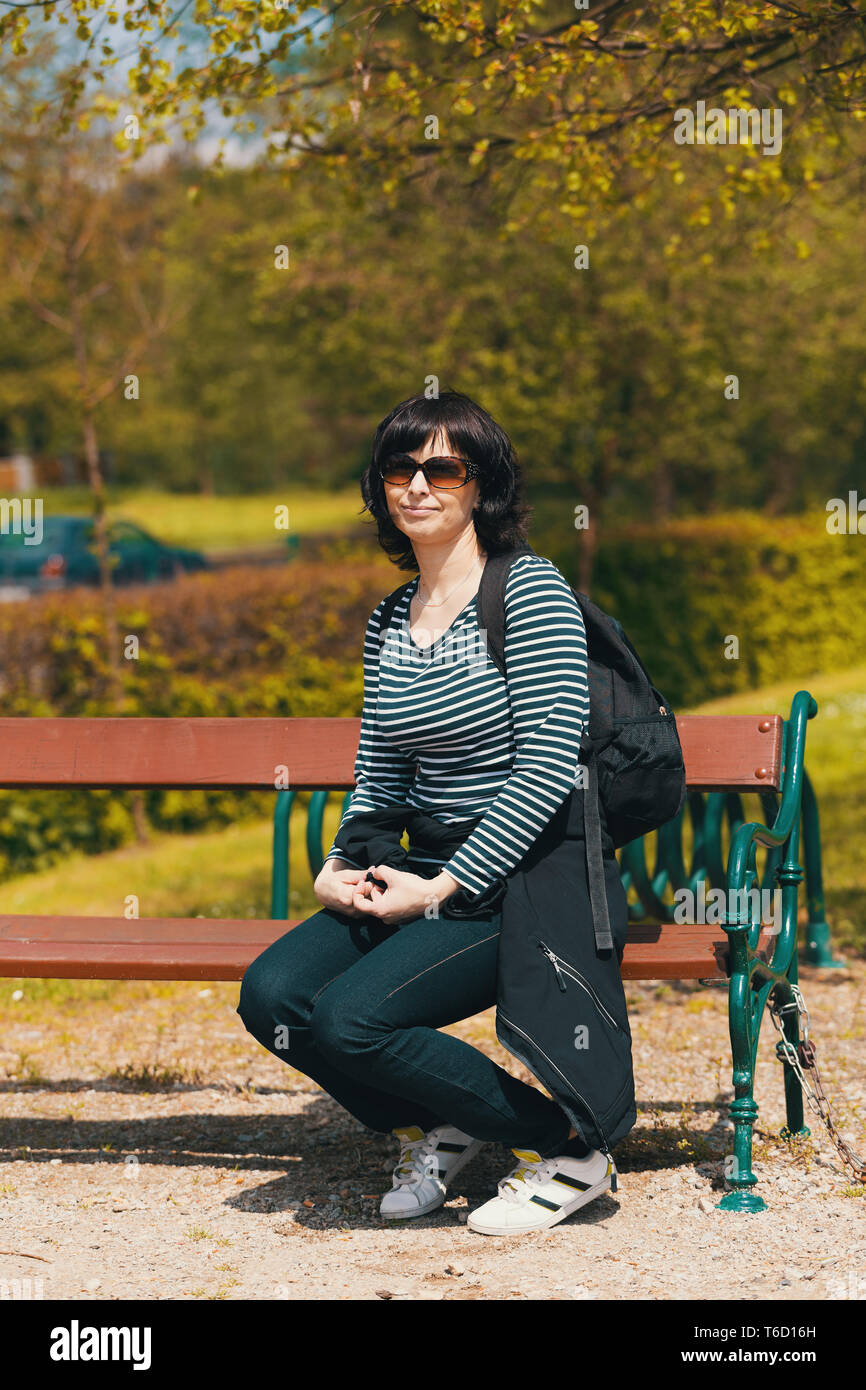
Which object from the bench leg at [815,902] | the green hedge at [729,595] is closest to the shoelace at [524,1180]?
the bench leg at [815,902]

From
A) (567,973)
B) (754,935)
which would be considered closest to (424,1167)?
(567,973)

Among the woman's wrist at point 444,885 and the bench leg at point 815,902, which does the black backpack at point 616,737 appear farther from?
the bench leg at point 815,902

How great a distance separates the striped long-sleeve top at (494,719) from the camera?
10.8 ft

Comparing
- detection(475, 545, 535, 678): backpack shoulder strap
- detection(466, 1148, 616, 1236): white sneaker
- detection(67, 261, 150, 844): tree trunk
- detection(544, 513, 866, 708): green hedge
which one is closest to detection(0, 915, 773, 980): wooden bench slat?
detection(466, 1148, 616, 1236): white sneaker

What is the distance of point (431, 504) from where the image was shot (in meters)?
3.48

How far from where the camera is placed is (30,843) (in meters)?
8.30

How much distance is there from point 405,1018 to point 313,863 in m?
1.86

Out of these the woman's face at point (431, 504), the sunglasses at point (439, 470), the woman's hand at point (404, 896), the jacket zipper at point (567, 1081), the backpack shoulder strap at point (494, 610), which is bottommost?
the jacket zipper at point (567, 1081)

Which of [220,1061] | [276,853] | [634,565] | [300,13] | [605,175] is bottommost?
[220,1061]

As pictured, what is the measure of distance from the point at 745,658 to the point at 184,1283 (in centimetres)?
1316

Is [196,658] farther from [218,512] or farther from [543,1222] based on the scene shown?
[218,512]

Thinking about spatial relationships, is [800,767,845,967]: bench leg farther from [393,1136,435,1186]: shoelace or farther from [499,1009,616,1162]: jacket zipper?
[499,1009,616,1162]: jacket zipper

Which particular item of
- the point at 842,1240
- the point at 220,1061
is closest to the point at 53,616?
the point at 220,1061
